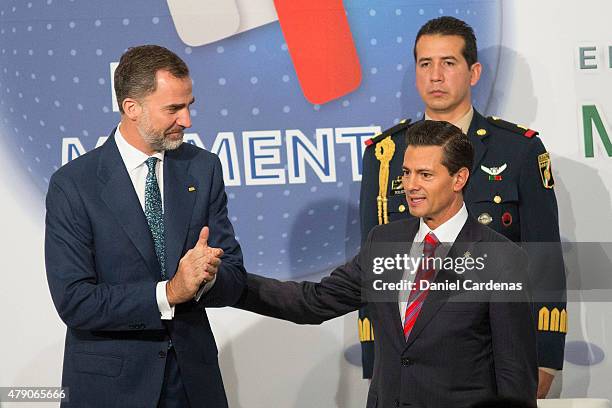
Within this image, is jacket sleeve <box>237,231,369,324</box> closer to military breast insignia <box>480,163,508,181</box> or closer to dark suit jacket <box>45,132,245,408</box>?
dark suit jacket <box>45,132,245,408</box>

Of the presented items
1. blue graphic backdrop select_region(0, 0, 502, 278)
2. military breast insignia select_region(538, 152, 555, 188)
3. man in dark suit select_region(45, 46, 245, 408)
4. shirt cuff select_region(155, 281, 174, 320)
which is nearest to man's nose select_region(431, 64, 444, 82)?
military breast insignia select_region(538, 152, 555, 188)

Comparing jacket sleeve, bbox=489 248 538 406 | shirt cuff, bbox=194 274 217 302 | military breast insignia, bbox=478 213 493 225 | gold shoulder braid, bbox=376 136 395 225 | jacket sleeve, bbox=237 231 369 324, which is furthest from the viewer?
gold shoulder braid, bbox=376 136 395 225

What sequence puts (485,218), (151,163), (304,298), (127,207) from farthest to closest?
(485,218) < (304,298) < (151,163) < (127,207)

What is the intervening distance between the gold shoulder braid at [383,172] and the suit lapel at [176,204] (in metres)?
0.95

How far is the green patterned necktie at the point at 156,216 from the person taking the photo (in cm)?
301

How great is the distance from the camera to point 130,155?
10.1 ft

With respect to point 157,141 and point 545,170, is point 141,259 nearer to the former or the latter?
point 157,141

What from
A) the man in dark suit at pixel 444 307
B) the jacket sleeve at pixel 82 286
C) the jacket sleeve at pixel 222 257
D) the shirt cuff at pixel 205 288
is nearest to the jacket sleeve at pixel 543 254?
the man in dark suit at pixel 444 307

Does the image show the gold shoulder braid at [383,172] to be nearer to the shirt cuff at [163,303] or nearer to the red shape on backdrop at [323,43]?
the red shape on backdrop at [323,43]

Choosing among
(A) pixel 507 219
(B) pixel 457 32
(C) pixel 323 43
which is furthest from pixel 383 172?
(C) pixel 323 43

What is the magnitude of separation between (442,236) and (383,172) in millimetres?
887

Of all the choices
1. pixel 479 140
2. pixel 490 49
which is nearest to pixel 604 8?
pixel 490 49

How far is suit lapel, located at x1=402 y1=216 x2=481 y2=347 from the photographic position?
9.57 ft

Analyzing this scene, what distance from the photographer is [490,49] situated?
14.7 feet
